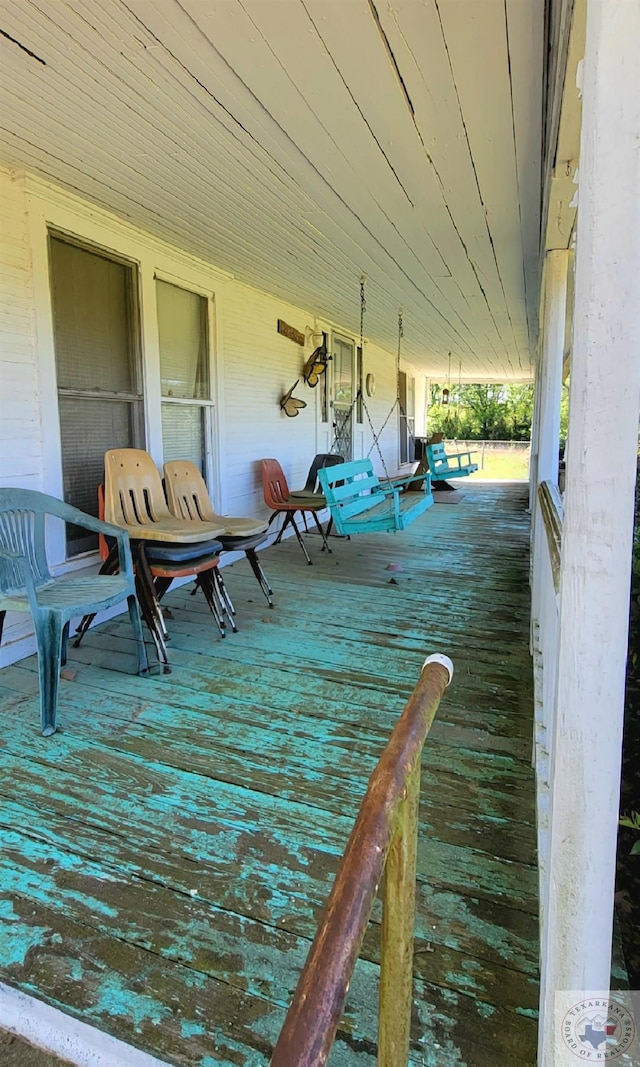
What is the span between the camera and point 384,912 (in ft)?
2.15

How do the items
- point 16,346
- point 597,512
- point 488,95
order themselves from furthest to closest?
point 16,346 → point 488,95 → point 597,512

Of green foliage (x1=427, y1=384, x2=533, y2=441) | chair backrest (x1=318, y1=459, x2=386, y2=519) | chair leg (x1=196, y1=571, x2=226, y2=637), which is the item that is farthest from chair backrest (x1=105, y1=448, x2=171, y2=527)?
green foliage (x1=427, y1=384, x2=533, y2=441)

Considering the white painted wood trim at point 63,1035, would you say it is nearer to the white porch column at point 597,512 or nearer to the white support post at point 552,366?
the white porch column at point 597,512

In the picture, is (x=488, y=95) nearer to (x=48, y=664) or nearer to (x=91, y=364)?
(x=91, y=364)

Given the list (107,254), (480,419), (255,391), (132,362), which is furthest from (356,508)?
(480,419)

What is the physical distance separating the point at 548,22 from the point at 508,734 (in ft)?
7.49

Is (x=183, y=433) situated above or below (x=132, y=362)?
below

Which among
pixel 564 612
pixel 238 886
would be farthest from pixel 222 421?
pixel 564 612

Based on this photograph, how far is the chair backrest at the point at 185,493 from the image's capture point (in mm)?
3436

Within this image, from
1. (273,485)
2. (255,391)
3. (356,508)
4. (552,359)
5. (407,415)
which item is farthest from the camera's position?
(407,415)

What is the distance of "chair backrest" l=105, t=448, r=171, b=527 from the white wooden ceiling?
1.36 metres

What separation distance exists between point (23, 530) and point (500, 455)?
15.0 metres

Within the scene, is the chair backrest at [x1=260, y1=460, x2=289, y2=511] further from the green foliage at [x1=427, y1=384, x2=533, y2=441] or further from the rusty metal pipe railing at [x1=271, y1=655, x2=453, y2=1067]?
the green foliage at [x1=427, y1=384, x2=533, y2=441]

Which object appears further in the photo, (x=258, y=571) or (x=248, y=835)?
(x=258, y=571)
